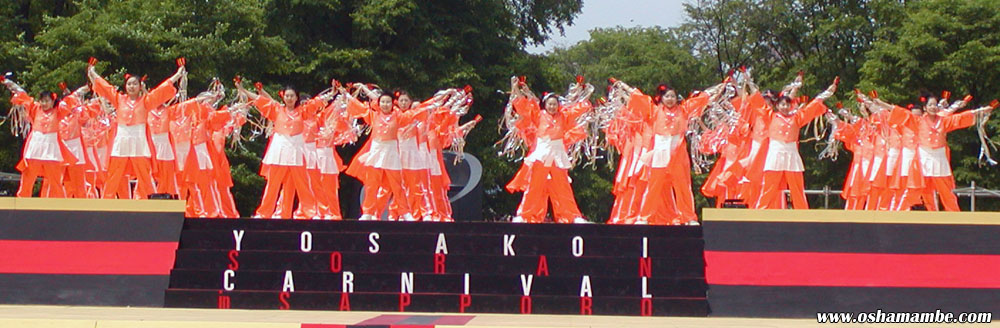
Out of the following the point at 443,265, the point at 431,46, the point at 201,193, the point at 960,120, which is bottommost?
the point at 443,265

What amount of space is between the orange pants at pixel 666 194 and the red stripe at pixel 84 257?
4.37 metres

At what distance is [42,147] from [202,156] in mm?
1677

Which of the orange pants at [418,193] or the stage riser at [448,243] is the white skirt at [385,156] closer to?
the orange pants at [418,193]

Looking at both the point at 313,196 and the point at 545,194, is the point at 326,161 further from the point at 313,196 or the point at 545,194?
the point at 545,194

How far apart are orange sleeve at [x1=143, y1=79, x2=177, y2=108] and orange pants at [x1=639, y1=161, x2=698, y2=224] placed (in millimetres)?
4420

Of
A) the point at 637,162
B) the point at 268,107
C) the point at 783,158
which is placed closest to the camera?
the point at 783,158

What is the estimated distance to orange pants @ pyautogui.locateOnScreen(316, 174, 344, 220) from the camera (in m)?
12.7

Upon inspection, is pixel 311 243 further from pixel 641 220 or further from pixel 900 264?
pixel 900 264

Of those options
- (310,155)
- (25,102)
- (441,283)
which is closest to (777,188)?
(441,283)

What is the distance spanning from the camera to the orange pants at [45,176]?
12531 mm

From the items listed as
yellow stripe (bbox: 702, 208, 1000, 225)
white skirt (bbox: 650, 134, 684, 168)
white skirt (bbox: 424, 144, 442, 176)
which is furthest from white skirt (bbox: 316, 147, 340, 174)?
yellow stripe (bbox: 702, 208, 1000, 225)

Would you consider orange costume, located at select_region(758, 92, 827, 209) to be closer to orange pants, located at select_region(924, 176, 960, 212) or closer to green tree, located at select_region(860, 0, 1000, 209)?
orange pants, located at select_region(924, 176, 960, 212)

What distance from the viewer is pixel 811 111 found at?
38.0 ft

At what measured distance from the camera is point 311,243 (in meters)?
10.1
